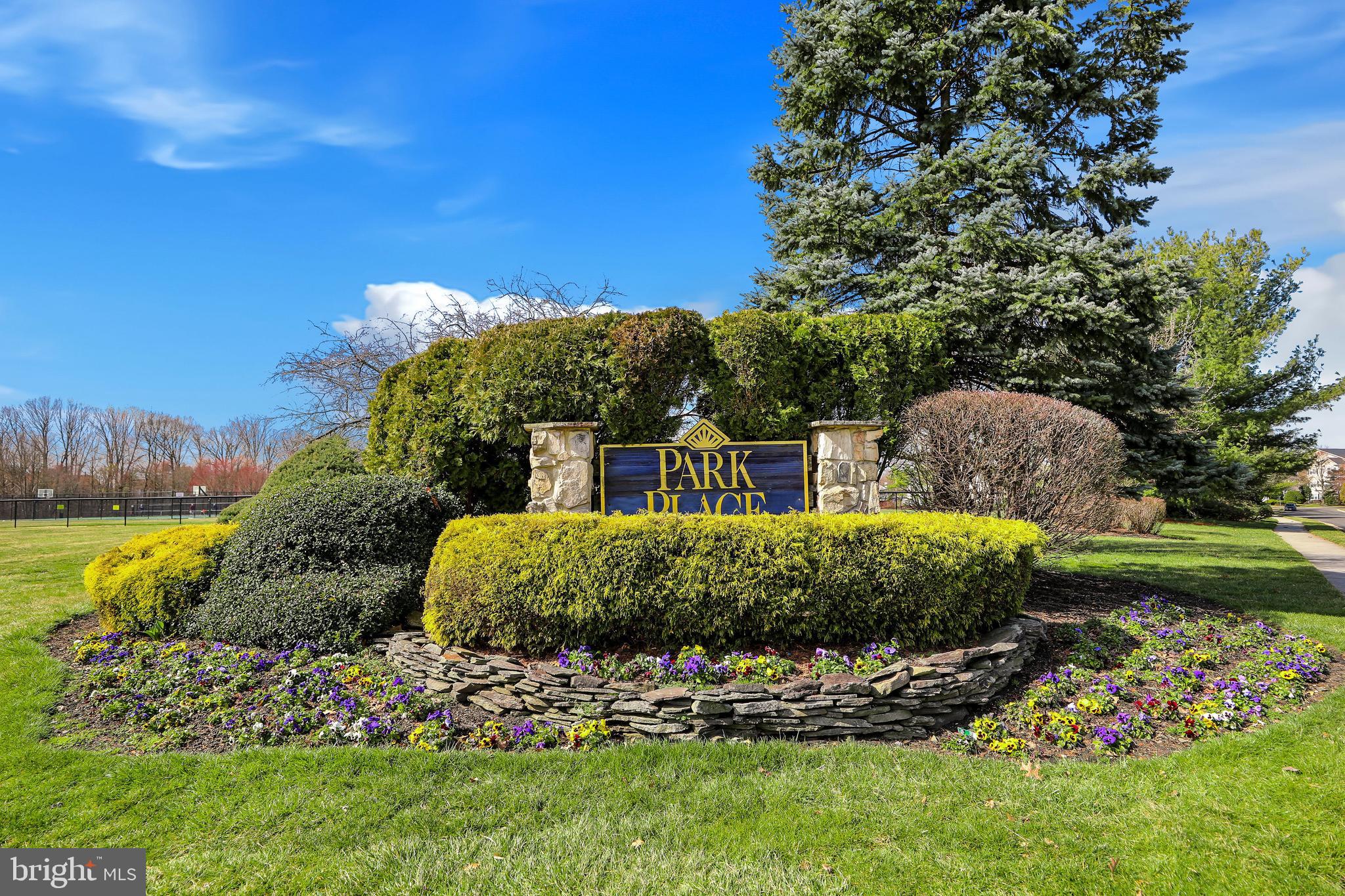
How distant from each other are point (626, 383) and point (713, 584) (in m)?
2.84

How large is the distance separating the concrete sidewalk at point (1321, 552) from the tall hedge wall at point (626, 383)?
7.40 m

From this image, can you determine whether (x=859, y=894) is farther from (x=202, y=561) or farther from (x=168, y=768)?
(x=202, y=561)

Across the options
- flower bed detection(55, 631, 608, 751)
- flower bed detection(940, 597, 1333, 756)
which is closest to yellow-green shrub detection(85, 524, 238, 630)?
flower bed detection(55, 631, 608, 751)

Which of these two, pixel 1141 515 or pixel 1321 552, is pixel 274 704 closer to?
pixel 1321 552

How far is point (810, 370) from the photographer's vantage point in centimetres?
723

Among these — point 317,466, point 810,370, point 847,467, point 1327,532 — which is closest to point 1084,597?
point 847,467

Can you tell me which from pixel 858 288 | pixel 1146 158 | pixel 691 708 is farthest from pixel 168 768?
pixel 1146 158

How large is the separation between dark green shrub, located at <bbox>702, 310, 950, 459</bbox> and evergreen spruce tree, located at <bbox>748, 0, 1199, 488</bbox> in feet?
5.16

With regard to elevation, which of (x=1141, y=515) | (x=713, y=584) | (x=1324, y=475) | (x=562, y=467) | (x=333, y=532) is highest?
(x=562, y=467)

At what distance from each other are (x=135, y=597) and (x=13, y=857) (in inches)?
135

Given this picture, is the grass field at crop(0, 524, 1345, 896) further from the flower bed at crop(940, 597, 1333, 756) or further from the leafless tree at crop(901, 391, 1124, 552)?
the leafless tree at crop(901, 391, 1124, 552)

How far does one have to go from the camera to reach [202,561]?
601cm

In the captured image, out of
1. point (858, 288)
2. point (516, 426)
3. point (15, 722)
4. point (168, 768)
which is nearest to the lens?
point (168, 768)

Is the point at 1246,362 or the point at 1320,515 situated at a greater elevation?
the point at 1246,362
